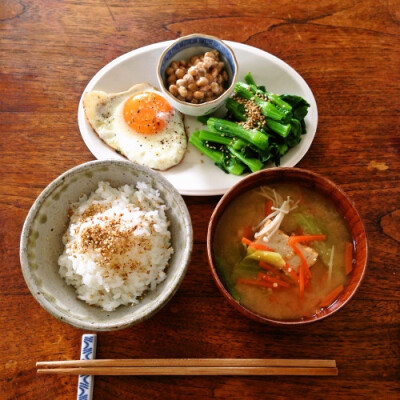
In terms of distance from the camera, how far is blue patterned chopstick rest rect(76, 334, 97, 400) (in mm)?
1730

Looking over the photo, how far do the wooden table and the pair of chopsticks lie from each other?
8cm

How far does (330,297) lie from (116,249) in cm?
94

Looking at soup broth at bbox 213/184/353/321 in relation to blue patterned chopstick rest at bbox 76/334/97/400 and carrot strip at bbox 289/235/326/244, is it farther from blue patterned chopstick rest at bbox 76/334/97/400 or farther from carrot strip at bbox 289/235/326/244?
blue patterned chopstick rest at bbox 76/334/97/400

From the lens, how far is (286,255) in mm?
1732

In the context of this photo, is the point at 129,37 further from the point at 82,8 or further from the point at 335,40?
the point at 335,40

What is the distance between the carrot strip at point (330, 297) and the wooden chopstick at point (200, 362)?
0.91 ft

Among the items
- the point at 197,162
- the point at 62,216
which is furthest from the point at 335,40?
the point at 62,216

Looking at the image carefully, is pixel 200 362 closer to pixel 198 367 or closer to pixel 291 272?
pixel 198 367

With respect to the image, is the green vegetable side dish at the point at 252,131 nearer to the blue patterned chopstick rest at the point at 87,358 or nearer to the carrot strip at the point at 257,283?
the carrot strip at the point at 257,283

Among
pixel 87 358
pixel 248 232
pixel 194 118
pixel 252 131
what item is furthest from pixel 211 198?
pixel 87 358

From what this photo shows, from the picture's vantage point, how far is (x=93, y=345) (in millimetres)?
1787

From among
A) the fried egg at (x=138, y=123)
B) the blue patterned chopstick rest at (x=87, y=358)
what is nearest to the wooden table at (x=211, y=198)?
the blue patterned chopstick rest at (x=87, y=358)

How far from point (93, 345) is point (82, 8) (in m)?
1.99

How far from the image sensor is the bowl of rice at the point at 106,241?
1.63 m
